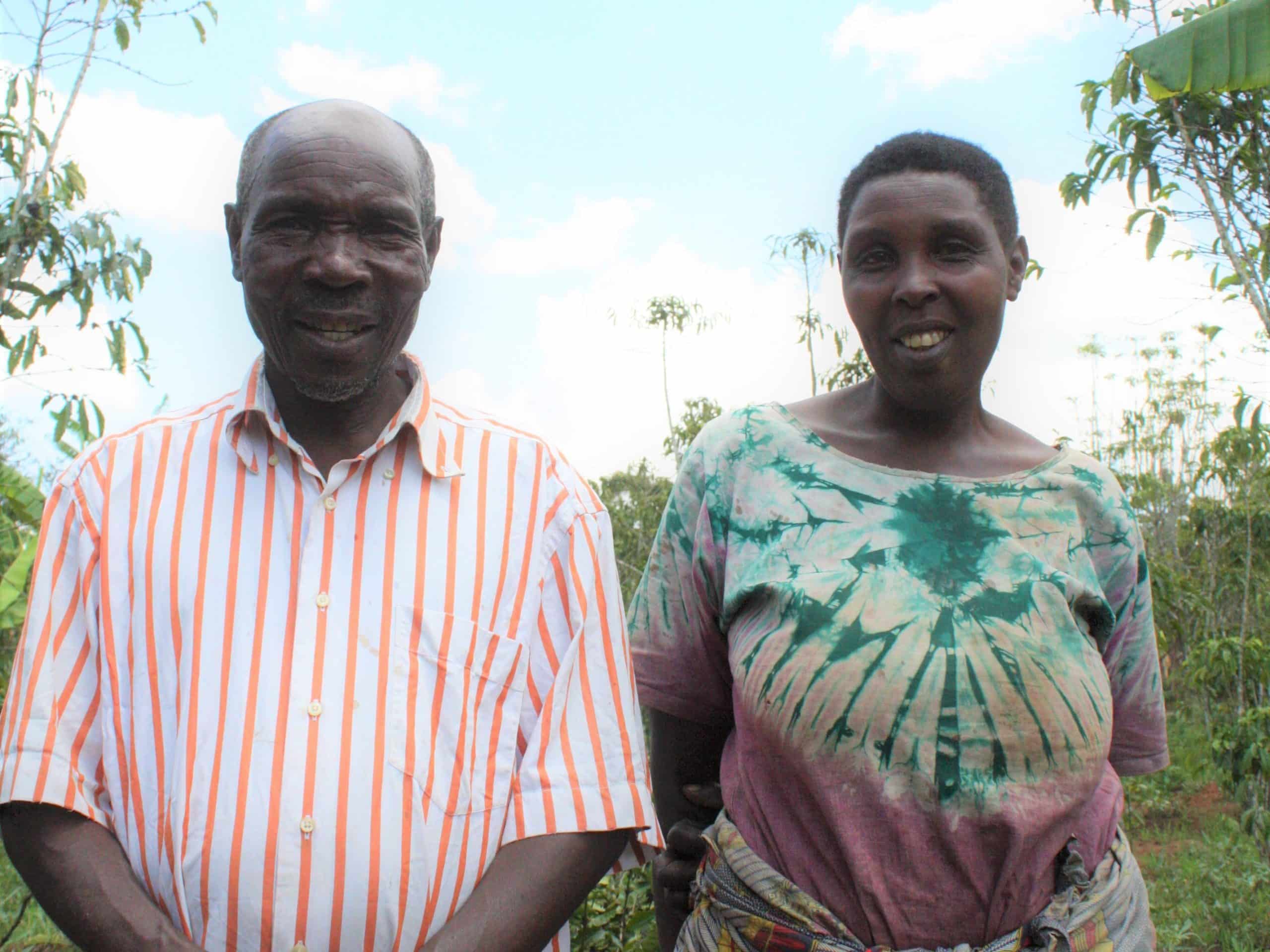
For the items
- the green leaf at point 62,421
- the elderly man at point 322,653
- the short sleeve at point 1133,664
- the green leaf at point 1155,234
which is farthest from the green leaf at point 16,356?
the green leaf at point 1155,234

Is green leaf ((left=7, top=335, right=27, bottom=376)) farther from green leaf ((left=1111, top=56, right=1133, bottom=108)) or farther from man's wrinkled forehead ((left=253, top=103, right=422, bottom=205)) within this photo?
green leaf ((left=1111, top=56, right=1133, bottom=108))

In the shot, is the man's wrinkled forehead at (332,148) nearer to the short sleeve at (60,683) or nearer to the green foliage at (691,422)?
the short sleeve at (60,683)

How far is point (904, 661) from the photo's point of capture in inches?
59.7

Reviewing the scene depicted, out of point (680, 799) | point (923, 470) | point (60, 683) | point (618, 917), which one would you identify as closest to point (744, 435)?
point (923, 470)

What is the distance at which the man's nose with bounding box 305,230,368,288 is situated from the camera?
145 centimetres

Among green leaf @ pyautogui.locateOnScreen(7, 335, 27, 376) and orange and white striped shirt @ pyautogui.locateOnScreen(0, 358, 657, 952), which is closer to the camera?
orange and white striped shirt @ pyautogui.locateOnScreen(0, 358, 657, 952)

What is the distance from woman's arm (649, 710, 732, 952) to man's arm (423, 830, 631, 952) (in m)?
0.43

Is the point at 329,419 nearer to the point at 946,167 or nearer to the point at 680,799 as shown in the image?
the point at 680,799

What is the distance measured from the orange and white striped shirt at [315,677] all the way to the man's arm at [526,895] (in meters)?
0.03

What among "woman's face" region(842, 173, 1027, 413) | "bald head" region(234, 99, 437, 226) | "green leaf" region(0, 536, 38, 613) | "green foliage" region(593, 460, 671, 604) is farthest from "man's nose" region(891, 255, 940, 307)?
"green foliage" region(593, 460, 671, 604)

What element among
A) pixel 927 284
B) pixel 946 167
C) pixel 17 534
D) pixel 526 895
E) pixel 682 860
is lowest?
pixel 682 860

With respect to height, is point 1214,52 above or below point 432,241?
above

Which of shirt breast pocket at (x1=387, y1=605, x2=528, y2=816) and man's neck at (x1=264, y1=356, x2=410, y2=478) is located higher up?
man's neck at (x1=264, y1=356, x2=410, y2=478)

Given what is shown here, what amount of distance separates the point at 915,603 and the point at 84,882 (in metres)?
1.13
